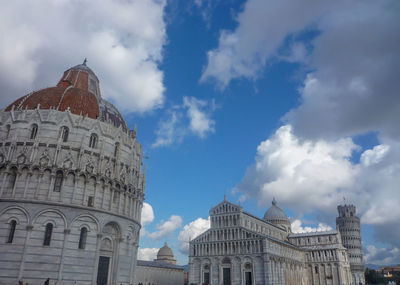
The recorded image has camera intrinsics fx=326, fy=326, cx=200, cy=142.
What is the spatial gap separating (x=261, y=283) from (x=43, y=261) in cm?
4629

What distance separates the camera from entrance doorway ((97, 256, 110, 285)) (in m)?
33.1

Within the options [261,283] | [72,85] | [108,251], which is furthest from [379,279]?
[72,85]

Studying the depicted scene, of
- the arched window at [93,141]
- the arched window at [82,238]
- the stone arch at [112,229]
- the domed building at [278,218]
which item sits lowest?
the arched window at [82,238]

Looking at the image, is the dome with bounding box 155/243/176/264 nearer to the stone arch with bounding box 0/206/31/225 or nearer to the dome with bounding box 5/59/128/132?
the dome with bounding box 5/59/128/132

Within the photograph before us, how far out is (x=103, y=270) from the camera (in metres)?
33.7

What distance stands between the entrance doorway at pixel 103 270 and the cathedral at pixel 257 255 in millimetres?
39061

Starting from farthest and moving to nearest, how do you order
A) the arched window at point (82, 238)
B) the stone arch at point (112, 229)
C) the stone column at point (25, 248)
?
the stone arch at point (112, 229)
the arched window at point (82, 238)
the stone column at point (25, 248)

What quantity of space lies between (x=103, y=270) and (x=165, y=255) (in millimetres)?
66186

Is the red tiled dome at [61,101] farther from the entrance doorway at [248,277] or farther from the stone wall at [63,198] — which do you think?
the entrance doorway at [248,277]

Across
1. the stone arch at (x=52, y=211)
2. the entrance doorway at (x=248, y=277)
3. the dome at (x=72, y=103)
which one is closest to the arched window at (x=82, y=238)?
the stone arch at (x=52, y=211)

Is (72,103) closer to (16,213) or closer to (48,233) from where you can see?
(16,213)

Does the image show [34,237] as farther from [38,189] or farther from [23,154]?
[23,154]

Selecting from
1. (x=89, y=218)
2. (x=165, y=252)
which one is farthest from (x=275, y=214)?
(x=89, y=218)

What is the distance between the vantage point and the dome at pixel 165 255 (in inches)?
3784
